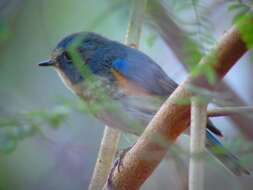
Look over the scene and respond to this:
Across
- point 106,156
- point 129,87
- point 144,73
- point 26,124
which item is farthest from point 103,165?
point 26,124

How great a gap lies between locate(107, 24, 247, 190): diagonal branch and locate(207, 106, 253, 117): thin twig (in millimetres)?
79

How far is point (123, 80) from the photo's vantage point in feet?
9.31

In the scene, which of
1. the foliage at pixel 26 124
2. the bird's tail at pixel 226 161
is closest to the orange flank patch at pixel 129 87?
the bird's tail at pixel 226 161

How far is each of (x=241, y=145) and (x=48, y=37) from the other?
2.69ft

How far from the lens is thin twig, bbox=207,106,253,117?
155cm

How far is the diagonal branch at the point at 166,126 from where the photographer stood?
1359mm

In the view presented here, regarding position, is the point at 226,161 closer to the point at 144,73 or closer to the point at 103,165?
the point at 103,165

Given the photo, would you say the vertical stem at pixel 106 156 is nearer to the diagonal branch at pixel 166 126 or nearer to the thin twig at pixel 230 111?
the diagonal branch at pixel 166 126

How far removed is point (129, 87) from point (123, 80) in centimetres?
9

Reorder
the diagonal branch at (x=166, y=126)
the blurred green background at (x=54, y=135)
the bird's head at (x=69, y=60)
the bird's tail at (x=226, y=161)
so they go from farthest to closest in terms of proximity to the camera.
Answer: the blurred green background at (x=54, y=135) → the bird's head at (x=69, y=60) → the bird's tail at (x=226, y=161) → the diagonal branch at (x=166, y=126)

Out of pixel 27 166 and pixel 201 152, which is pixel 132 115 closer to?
pixel 201 152

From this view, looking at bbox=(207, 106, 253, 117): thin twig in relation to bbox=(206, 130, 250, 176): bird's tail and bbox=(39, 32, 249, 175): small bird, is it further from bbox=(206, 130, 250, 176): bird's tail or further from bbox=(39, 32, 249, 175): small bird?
bbox=(39, 32, 249, 175): small bird

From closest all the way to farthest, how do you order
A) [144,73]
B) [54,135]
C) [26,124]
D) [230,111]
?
[26,124] → [230,111] → [144,73] → [54,135]

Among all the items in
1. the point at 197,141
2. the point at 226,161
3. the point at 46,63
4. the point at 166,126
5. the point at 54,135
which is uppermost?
the point at 197,141
